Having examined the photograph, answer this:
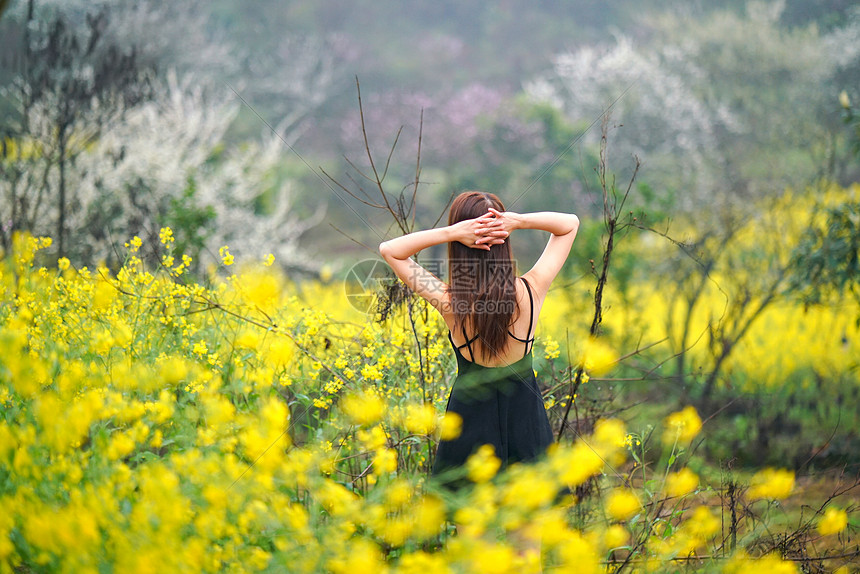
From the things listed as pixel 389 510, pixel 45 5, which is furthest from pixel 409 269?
pixel 45 5

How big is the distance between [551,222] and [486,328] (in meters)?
0.56

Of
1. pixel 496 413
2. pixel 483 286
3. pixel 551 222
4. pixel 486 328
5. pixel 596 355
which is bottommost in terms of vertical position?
pixel 496 413

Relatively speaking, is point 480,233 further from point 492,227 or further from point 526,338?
point 526,338

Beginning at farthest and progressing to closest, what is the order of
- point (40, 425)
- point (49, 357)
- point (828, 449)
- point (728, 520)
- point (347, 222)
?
point (347, 222) < point (828, 449) < point (728, 520) < point (49, 357) < point (40, 425)

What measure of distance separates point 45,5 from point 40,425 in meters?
12.2

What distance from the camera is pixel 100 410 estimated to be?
5.20ft

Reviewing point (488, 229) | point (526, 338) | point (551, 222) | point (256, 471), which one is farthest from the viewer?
point (551, 222)

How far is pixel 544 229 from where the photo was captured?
87.7 inches

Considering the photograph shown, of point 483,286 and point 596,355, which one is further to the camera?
point 596,355

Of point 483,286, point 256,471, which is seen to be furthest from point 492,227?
point 256,471

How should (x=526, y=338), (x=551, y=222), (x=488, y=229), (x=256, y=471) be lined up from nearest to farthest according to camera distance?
(x=256, y=471), (x=488, y=229), (x=526, y=338), (x=551, y=222)

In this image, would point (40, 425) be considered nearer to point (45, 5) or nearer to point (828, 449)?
point (828, 449)

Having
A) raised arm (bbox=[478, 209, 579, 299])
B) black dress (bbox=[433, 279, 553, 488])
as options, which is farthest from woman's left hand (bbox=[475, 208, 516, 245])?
black dress (bbox=[433, 279, 553, 488])

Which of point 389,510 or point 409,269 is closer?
Result: point 389,510
